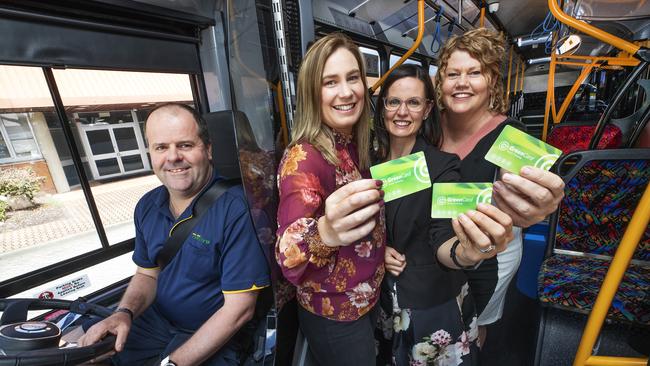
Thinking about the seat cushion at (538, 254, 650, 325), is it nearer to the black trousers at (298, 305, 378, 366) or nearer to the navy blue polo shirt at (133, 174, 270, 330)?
the black trousers at (298, 305, 378, 366)

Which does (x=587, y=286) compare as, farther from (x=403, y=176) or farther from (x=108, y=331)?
(x=108, y=331)

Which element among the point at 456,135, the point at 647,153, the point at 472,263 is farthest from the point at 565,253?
the point at 472,263

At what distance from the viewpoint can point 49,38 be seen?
1.47 metres

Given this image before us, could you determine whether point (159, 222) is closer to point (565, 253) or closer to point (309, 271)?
point (309, 271)

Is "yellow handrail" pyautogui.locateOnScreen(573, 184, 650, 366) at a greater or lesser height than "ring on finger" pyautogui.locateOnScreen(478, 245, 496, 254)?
lesser

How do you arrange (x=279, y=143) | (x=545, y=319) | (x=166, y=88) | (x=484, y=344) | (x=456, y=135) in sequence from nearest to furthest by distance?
1. (x=279, y=143)
2. (x=456, y=135)
3. (x=545, y=319)
4. (x=484, y=344)
5. (x=166, y=88)

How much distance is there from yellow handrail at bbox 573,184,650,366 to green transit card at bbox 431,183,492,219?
24.1 inches

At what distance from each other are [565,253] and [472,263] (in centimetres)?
155

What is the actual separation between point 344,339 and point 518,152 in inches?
36.9

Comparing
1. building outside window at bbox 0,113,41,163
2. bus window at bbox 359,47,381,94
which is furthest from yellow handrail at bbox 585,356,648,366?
building outside window at bbox 0,113,41,163

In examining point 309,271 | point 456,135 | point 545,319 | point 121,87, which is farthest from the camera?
point 121,87

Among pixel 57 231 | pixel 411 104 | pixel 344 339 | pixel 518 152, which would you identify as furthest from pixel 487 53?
pixel 57 231

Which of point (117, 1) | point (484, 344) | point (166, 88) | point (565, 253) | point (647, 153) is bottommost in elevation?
point (484, 344)

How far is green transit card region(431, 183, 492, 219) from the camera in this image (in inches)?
31.2
